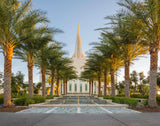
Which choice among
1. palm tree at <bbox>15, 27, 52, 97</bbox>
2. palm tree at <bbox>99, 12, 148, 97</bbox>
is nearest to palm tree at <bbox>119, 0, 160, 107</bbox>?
palm tree at <bbox>99, 12, 148, 97</bbox>

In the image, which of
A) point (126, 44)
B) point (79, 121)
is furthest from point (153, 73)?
point (79, 121)

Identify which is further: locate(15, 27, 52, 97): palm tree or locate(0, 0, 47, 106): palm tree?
locate(15, 27, 52, 97): palm tree

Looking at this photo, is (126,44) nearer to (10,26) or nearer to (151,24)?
(151,24)

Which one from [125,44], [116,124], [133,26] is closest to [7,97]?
[116,124]

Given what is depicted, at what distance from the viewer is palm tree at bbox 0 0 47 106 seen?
12.0 m

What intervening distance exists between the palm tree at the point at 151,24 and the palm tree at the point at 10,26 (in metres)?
7.38

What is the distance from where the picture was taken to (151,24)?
12.5 metres

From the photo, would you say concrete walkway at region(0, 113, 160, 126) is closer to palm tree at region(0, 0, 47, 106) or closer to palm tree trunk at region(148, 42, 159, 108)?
palm tree trunk at region(148, 42, 159, 108)

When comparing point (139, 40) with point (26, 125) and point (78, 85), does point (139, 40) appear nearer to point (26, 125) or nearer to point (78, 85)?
point (26, 125)

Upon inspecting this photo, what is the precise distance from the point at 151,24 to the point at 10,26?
36.0ft

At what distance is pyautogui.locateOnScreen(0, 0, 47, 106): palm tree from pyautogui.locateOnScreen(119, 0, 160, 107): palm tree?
7.38 m

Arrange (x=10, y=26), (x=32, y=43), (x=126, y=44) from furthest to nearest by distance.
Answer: (x=126, y=44), (x=32, y=43), (x=10, y=26)

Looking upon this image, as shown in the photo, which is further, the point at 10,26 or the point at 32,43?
the point at 32,43

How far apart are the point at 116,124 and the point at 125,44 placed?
516 inches
